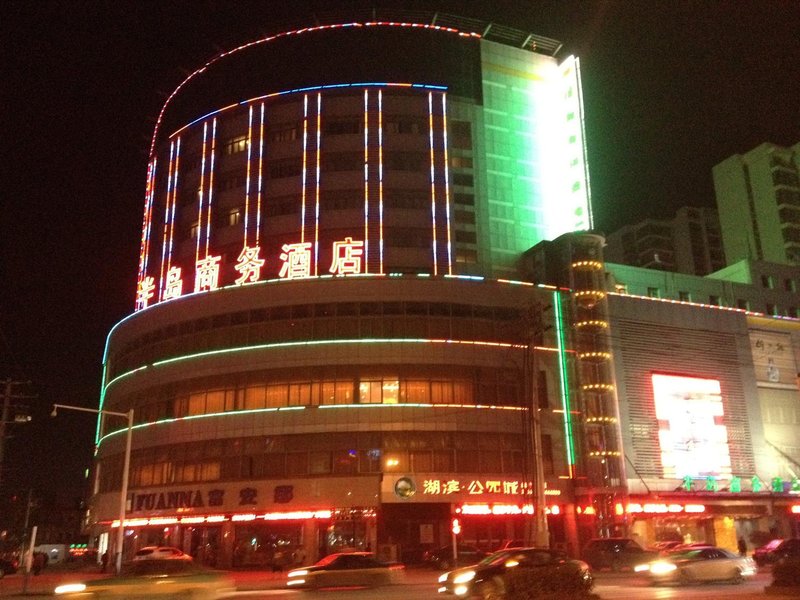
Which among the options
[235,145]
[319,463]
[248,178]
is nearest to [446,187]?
[248,178]

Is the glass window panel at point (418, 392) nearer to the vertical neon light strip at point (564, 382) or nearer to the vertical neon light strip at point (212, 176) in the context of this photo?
the vertical neon light strip at point (564, 382)

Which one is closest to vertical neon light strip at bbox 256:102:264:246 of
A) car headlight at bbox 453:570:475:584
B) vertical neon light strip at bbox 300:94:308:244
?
vertical neon light strip at bbox 300:94:308:244

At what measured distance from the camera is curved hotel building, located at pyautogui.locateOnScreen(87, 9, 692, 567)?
4716 cm

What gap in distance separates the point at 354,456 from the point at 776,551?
24.2m

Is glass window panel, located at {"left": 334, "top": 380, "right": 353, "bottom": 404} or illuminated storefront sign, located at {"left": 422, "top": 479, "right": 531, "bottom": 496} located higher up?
glass window panel, located at {"left": 334, "top": 380, "right": 353, "bottom": 404}

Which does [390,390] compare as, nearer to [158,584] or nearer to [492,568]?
[492,568]

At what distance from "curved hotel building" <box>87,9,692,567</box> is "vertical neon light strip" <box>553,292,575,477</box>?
0.14 metres

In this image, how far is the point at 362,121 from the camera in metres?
58.6

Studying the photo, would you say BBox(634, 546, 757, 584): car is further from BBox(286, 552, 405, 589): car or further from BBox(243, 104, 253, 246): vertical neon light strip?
BBox(243, 104, 253, 246): vertical neon light strip

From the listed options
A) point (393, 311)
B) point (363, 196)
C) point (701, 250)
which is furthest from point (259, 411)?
point (701, 250)

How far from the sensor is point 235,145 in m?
62.1

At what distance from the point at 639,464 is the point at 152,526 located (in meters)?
34.2

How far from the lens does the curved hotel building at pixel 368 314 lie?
4716cm

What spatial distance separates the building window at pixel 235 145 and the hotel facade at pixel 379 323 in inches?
4.8
